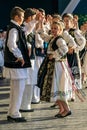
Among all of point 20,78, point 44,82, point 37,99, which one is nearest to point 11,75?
point 20,78

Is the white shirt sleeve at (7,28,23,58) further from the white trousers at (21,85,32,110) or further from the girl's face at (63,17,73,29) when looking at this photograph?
the girl's face at (63,17,73,29)

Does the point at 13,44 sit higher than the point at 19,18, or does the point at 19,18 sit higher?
the point at 19,18

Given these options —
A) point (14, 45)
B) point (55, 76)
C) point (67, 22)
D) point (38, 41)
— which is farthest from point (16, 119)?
point (67, 22)

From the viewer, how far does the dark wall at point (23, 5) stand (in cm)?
2531

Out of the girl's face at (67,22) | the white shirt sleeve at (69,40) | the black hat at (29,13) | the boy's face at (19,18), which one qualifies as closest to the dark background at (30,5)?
the girl's face at (67,22)

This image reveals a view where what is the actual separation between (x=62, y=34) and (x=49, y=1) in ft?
56.3

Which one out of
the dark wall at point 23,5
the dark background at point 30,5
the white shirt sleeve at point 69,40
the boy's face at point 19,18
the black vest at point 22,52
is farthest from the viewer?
the dark wall at point 23,5

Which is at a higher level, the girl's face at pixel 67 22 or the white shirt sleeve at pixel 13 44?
the girl's face at pixel 67 22

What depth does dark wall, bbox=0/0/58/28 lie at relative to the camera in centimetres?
2531

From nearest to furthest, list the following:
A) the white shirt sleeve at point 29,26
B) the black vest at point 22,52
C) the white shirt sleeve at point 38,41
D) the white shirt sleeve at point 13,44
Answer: the white shirt sleeve at point 13,44, the black vest at point 22,52, the white shirt sleeve at point 29,26, the white shirt sleeve at point 38,41

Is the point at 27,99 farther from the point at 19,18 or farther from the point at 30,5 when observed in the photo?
the point at 30,5

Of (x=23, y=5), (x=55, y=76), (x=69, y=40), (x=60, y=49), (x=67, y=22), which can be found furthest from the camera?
(x=23, y=5)

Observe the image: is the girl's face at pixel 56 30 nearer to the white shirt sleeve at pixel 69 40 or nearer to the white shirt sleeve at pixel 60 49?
the white shirt sleeve at pixel 60 49

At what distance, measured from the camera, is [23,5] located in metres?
25.6
